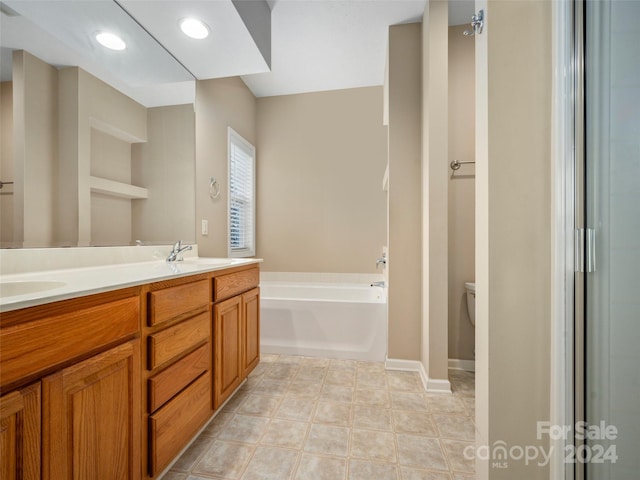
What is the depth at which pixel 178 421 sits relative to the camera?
1095 millimetres

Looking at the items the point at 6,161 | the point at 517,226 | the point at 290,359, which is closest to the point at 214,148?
the point at 6,161

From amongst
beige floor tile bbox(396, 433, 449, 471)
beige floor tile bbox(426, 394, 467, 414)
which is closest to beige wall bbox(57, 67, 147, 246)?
beige floor tile bbox(396, 433, 449, 471)

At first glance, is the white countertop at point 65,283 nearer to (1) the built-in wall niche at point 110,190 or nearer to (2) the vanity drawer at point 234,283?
(2) the vanity drawer at point 234,283

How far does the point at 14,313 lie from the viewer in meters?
0.58

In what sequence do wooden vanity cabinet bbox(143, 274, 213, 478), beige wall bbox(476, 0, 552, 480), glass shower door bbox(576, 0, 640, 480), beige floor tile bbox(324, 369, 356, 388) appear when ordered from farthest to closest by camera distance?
beige floor tile bbox(324, 369, 356, 388)
wooden vanity cabinet bbox(143, 274, 213, 478)
beige wall bbox(476, 0, 552, 480)
glass shower door bbox(576, 0, 640, 480)

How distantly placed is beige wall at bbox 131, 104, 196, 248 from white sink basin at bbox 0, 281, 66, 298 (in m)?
0.71

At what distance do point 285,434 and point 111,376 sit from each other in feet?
3.10

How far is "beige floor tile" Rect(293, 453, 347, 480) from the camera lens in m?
1.12

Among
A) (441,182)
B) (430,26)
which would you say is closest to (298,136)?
(430,26)

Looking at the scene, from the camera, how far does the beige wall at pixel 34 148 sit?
105cm

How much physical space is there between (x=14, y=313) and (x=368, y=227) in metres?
2.88

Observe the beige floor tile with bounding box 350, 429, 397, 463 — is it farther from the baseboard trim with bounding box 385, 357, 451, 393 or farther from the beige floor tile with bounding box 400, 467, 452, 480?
the baseboard trim with bounding box 385, 357, 451, 393

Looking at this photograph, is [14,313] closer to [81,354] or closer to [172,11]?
[81,354]

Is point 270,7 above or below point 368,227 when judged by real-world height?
above
